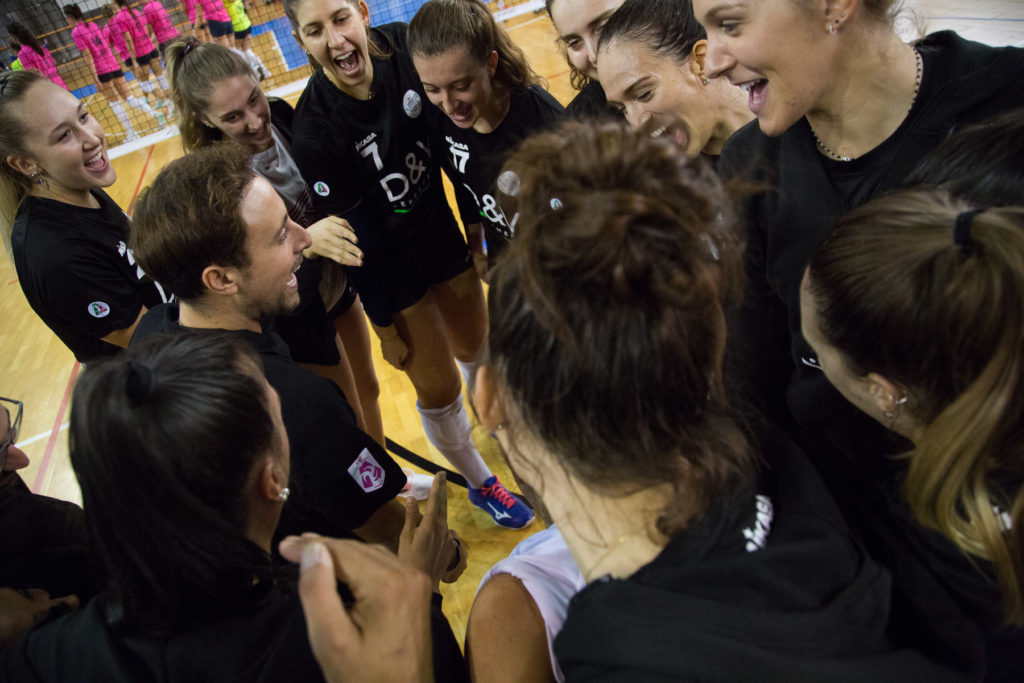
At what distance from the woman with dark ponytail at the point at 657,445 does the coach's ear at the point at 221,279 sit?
3.53 ft

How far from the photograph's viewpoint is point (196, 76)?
2.30m

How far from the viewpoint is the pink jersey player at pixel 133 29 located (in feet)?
29.7

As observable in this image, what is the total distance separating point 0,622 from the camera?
99cm

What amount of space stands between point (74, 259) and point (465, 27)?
1564 millimetres

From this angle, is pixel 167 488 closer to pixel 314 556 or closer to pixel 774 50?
pixel 314 556

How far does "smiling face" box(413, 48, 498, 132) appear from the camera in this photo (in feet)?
6.30

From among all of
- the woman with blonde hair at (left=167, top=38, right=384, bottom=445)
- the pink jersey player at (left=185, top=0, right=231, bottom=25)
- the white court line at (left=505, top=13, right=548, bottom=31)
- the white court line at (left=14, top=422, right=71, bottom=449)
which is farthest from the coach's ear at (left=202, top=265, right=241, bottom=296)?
the pink jersey player at (left=185, top=0, right=231, bottom=25)

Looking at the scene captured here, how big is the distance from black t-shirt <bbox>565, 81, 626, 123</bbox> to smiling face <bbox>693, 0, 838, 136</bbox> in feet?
2.14

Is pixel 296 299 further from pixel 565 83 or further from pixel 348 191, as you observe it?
pixel 565 83

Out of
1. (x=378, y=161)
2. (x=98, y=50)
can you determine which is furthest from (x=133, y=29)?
(x=378, y=161)

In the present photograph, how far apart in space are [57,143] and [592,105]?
6.39 feet

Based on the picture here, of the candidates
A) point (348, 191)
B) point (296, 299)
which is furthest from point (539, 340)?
point (348, 191)

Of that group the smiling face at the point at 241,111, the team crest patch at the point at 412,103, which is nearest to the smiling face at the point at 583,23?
the team crest patch at the point at 412,103

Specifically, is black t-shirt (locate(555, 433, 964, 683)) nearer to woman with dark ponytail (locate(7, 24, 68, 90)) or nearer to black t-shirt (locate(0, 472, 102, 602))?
black t-shirt (locate(0, 472, 102, 602))
